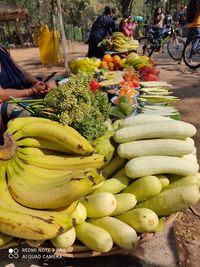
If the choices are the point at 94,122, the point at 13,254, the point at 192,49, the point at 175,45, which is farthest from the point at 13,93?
the point at 175,45

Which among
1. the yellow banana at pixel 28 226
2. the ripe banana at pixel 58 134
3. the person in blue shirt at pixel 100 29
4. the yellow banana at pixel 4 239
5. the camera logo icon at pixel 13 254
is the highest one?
the person in blue shirt at pixel 100 29

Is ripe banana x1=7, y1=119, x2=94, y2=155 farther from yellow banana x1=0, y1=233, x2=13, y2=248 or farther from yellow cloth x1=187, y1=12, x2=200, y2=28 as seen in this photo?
yellow cloth x1=187, y1=12, x2=200, y2=28

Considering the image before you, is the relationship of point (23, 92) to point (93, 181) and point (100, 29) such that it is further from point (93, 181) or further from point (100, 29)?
point (100, 29)

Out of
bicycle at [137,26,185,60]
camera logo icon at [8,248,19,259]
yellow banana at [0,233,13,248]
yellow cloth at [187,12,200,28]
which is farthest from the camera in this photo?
bicycle at [137,26,185,60]

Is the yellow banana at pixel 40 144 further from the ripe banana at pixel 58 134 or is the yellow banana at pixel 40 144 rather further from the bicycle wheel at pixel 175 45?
the bicycle wheel at pixel 175 45

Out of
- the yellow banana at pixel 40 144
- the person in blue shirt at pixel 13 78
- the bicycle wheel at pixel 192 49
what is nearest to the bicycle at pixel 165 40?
the bicycle wheel at pixel 192 49

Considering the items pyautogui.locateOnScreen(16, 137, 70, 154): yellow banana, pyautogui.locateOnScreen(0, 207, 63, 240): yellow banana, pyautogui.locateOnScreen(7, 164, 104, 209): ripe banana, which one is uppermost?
pyautogui.locateOnScreen(16, 137, 70, 154): yellow banana

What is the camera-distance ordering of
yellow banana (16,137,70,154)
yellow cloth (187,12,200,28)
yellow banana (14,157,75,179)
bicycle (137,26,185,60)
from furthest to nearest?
bicycle (137,26,185,60) < yellow cloth (187,12,200,28) < yellow banana (16,137,70,154) < yellow banana (14,157,75,179)

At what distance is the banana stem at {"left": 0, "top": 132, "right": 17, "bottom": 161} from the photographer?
5.74 ft

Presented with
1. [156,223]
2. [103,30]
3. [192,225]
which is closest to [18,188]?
[156,223]

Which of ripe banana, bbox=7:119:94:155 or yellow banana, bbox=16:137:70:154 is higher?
ripe banana, bbox=7:119:94:155

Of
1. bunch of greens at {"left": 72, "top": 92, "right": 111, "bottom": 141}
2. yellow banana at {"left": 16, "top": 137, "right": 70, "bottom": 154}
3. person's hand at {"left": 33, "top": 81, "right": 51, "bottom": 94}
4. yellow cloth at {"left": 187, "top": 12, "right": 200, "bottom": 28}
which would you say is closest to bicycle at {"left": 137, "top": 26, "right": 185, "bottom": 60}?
yellow cloth at {"left": 187, "top": 12, "right": 200, "bottom": 28}

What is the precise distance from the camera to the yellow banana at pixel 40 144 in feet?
6.23

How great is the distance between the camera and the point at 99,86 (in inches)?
129
